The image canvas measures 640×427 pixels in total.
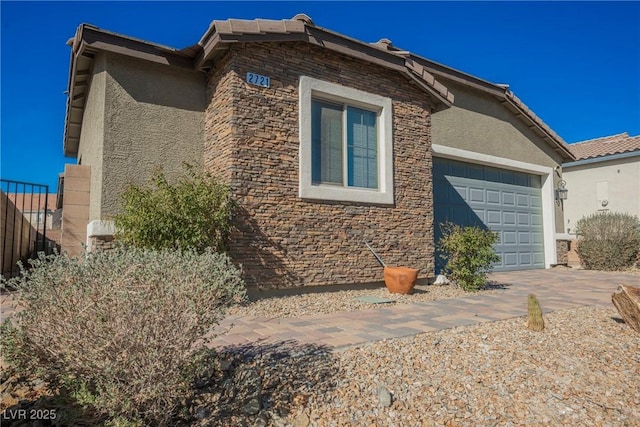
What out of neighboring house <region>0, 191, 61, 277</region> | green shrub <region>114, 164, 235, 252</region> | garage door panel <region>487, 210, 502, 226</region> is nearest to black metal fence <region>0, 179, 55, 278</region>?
neighboring house <region>0, 191, 61, 277</region>

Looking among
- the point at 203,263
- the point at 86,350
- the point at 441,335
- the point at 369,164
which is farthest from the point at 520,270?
the point at 86,350

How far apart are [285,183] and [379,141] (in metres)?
Result: 2.34

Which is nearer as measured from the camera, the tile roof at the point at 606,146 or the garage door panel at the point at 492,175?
the garage door panel at the point at 492,175

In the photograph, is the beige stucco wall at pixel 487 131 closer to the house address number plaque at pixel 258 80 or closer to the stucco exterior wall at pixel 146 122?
the house address number plaque at pixel 258 80

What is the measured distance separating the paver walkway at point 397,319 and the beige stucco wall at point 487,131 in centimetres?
445

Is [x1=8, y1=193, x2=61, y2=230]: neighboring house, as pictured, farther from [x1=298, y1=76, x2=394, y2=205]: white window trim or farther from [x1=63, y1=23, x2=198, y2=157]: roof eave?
[x1=298, y1=76, x2=394, y2=205]: white window trim

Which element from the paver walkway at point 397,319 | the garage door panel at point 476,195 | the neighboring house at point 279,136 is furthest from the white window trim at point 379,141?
the garage door panel at point 476,195

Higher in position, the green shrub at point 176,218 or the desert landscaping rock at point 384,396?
the green shrub at point 176,218

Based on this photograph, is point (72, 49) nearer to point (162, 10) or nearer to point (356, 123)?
point (162, 10)

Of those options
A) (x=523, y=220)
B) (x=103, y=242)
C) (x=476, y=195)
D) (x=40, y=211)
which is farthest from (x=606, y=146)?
(x=40, y=211)

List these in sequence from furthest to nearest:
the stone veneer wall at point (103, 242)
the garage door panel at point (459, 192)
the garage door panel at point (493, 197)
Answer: the garage door panel at point (493, 197)
the garage door panel at point (459, 192)
the stone veneer wall at point (103, 242)

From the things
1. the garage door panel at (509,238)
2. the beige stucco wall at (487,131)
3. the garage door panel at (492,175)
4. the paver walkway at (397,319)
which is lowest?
the paver walkway at (397,319)

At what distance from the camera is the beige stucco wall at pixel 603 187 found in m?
14.7

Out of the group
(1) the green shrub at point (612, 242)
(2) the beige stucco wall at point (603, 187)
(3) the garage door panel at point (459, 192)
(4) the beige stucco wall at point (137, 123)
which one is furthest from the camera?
(2) the beige stucco wall at point (603, 187)
